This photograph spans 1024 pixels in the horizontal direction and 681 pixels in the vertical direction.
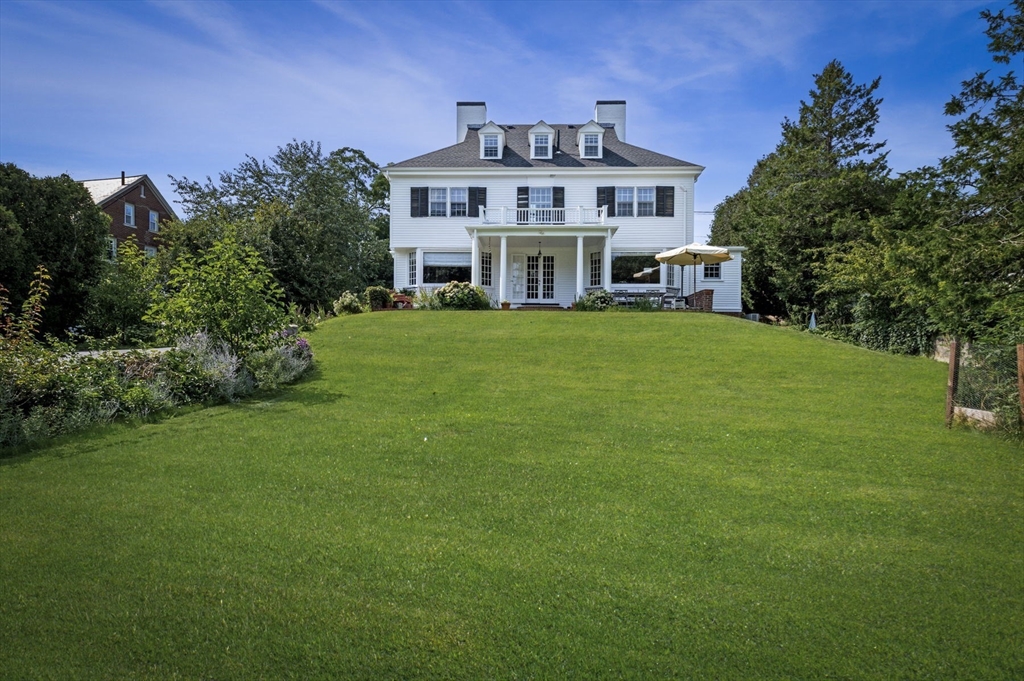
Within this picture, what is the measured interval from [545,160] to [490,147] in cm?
257

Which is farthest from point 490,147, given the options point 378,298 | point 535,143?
point 378,298

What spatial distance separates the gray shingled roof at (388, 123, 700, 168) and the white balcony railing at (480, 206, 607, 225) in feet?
7.80

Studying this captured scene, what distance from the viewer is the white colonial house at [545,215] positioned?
83.6 feet

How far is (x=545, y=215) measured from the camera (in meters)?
25.5

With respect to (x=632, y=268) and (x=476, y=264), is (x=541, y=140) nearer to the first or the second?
(x=476, y=264)

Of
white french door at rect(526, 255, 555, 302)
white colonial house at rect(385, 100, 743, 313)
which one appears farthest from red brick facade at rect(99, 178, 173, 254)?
white french door at rect(526, 255, 555, 302)

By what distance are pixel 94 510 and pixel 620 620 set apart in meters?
4.13

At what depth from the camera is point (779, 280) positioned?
24.5 meters

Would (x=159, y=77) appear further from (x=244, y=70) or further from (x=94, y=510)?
(x=94, y=510)

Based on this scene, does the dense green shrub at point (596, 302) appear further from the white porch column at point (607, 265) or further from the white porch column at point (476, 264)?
the white porch column at point (476, 264)

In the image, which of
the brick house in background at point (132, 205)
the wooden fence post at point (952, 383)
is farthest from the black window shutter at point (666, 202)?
the brick house in background at point (132, 205)

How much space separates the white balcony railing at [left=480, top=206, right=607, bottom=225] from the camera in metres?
24.8

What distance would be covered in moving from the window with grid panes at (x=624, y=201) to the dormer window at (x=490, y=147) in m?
5.77

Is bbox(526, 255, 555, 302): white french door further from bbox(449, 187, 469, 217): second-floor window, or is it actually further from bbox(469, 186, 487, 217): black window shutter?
bbox(449, 187, 469, 217): second-floor window
